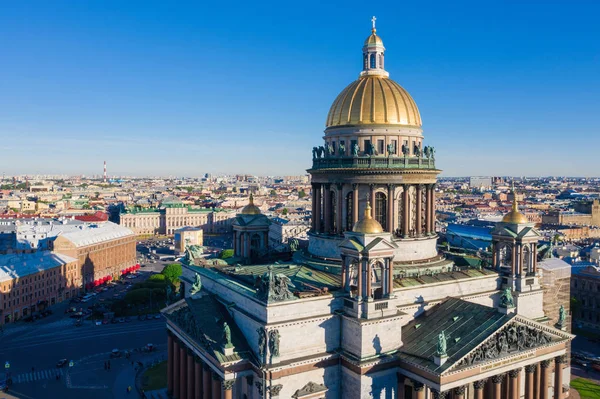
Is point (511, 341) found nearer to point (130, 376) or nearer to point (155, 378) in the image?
point (155, 378)

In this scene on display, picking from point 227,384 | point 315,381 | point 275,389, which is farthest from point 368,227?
point 227,384

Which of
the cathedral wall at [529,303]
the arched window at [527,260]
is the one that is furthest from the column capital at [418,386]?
the arched window at [527,260]

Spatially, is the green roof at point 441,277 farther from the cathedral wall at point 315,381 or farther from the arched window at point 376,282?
the cathedral wall at point 315,381

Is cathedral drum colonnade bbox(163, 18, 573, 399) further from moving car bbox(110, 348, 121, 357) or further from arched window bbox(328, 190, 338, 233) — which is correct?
moving car bbox(110, 348, 121, 357)

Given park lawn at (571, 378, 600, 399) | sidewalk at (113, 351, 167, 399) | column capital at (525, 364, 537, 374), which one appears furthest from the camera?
sidewalk at (113, 351, 167, 399)

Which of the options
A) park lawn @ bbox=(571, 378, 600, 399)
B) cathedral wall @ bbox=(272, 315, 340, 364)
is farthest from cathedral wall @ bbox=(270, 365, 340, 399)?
park lawn @ bbox=(571, 378, 600, 399)

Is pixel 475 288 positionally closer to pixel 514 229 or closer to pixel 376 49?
pixel 514 229
